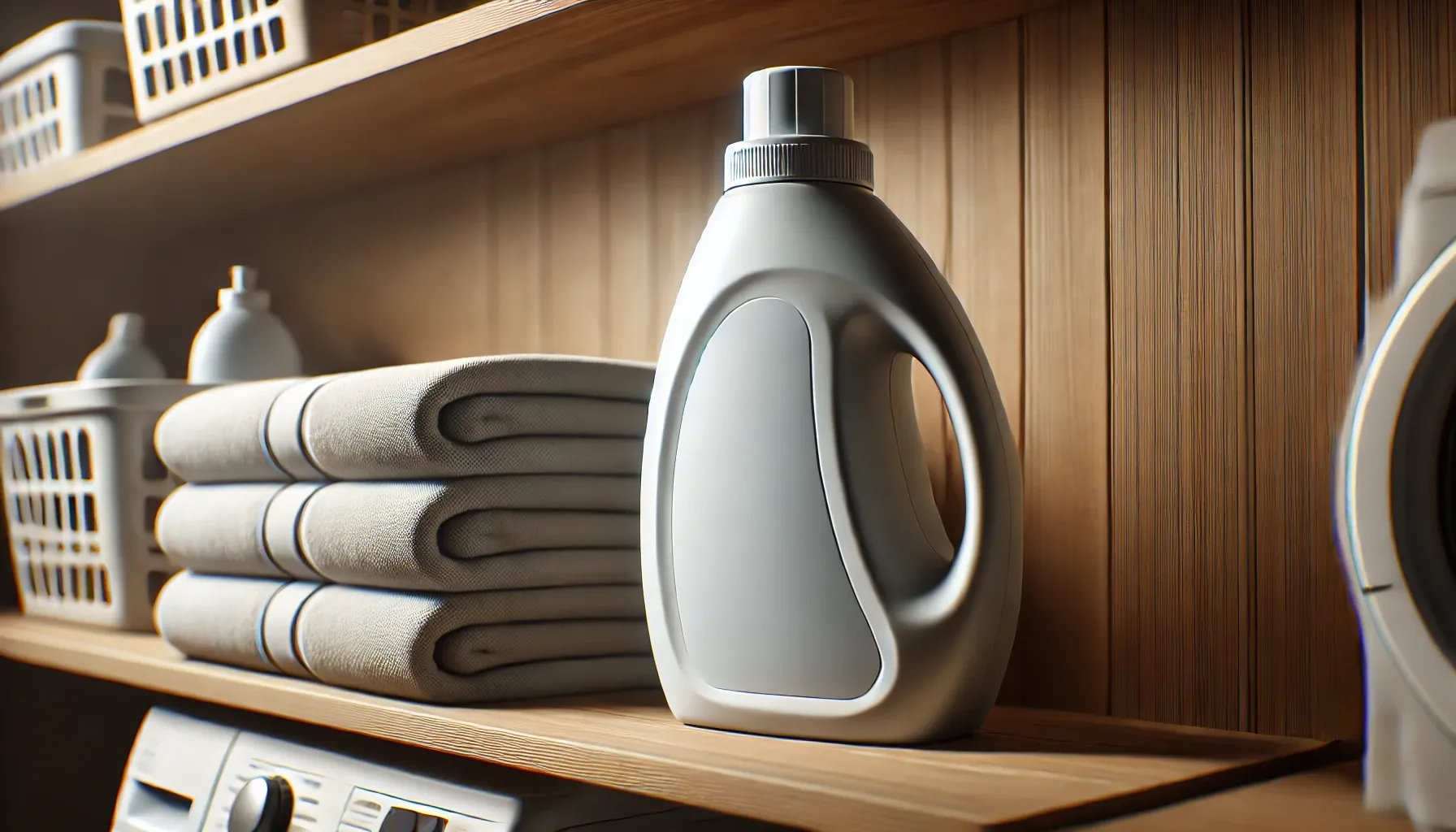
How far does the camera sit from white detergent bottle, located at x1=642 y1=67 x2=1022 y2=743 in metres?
0.56

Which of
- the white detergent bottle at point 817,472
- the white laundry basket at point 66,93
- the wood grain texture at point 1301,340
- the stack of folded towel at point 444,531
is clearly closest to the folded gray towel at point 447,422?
the stack of folded towel at point 444,531

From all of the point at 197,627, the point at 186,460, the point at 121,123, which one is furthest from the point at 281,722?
the point at 121,123

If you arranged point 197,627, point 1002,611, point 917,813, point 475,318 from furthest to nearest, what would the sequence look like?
1. point 475,318
2. point 197,627
3. point 1002,611
4. point 917,813

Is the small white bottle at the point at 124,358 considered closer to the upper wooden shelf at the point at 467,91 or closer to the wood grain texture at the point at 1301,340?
the upper wooden shelf at the point at 467,91

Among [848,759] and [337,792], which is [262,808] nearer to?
[337,792]

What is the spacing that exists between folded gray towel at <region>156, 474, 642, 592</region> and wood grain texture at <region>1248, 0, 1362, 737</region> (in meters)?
0.36

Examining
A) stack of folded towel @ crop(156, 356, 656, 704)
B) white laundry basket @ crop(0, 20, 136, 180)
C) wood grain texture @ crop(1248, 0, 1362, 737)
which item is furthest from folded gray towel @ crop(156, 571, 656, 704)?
white laundry basket @ crop(0, 20, 136, 180)

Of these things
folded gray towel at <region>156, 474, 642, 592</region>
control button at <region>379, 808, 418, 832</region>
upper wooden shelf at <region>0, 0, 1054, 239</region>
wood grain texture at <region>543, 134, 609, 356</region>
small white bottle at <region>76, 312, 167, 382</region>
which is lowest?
control button at <region>379, 808, 418, 832</region>

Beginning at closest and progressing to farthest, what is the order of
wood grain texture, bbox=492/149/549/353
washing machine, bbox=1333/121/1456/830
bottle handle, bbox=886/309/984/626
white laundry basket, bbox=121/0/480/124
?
washing machine, bbox=1333/121/1456/830
bottle handle, bbox=886/309/984/626
white laundry basket, bbox=121/0/480/124
wood grain texture, bbox=492/149/549/353

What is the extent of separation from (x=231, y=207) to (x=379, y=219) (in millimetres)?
227

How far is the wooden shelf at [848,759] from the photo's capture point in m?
0.47

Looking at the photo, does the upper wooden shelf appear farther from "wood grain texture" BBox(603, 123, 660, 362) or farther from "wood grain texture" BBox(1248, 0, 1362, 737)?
"wood grain texture" BBox(1248, 0, 1362, 737)

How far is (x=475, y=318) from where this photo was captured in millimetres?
1131

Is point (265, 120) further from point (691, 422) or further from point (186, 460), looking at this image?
point (691, 422)
